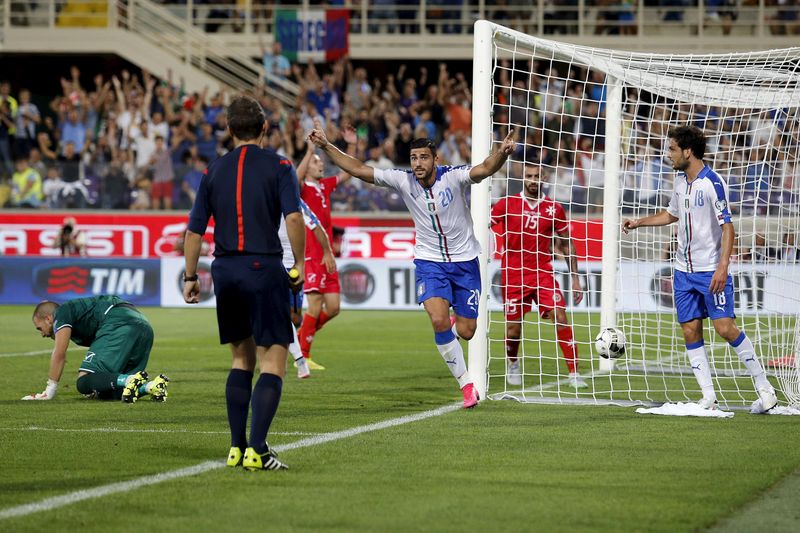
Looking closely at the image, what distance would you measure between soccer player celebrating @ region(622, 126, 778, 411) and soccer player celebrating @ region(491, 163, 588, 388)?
228 centimetres

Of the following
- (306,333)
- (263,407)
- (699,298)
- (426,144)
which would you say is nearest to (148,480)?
(263,407)

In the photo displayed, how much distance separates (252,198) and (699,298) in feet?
14.4

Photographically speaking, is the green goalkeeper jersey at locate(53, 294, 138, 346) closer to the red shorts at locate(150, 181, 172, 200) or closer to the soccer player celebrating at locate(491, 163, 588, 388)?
the soccer player celebrating at locate(491, 163, 588, 388)

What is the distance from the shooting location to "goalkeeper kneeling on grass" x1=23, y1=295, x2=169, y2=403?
10328 millimetres

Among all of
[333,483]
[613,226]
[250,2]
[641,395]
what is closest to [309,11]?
[250,2]

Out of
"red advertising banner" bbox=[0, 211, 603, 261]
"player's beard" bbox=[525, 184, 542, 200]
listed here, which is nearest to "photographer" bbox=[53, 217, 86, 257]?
"red advertising banner" bbox=[0, 211, 603, 261]

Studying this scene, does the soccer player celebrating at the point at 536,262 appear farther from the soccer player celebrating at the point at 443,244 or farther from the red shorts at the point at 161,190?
the red shorts at the point at 161,190

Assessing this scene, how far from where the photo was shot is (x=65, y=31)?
3306 cm

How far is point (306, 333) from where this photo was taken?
44.5ft

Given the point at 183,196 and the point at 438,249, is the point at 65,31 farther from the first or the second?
the point at 438,249

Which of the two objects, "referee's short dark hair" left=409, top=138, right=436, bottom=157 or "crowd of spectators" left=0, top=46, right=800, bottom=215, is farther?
"crowd of spectators" left=0, top=46, right=800, bottom=215

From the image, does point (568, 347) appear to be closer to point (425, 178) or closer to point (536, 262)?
point (536, 262)

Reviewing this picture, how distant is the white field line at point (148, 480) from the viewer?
5.89 meters

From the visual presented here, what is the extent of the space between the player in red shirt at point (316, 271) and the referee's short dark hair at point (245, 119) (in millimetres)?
6185
